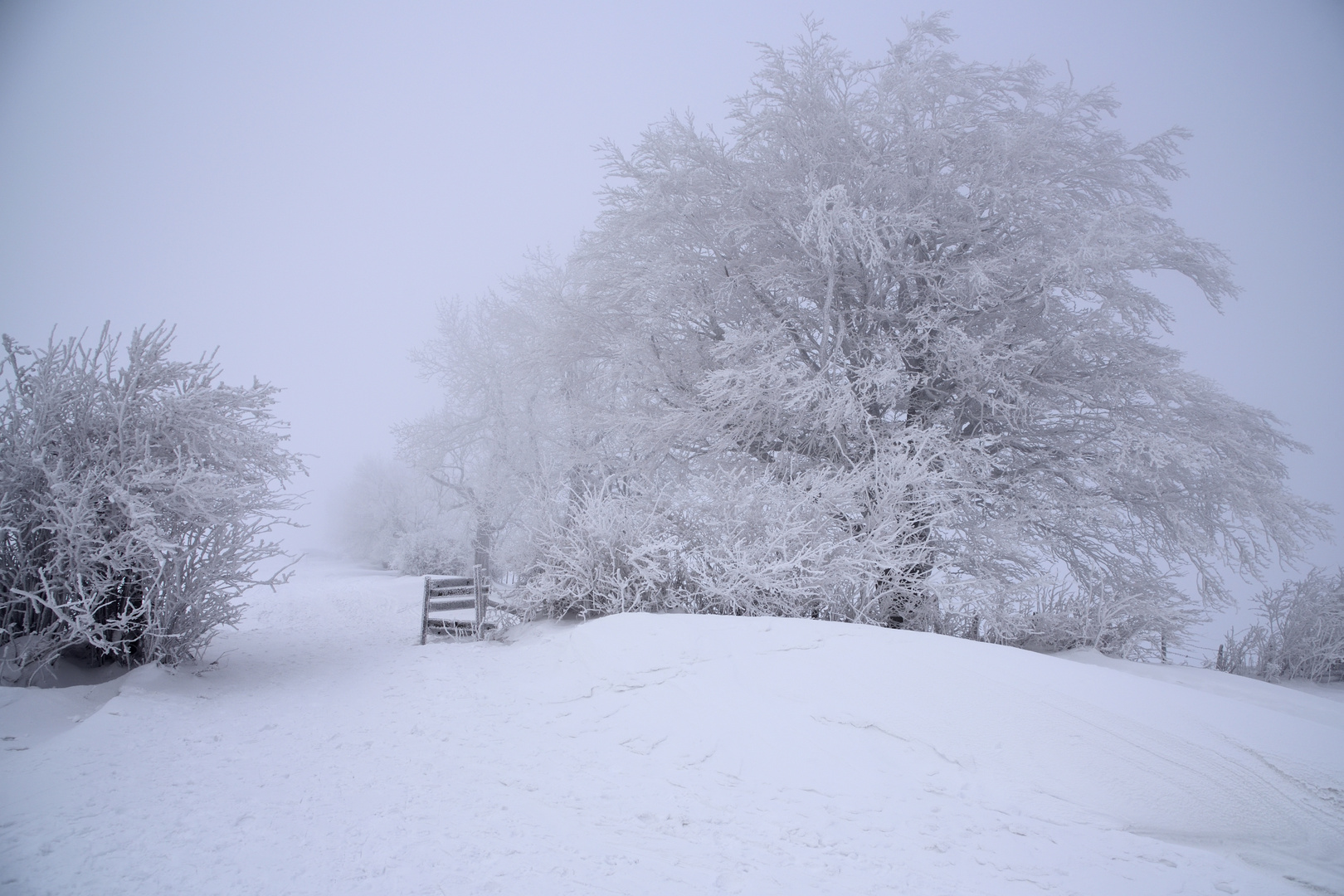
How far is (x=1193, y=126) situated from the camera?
28.5ft

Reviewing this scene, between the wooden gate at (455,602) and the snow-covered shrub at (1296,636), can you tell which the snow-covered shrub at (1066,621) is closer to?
the snow-covered shrub at (1296,636)

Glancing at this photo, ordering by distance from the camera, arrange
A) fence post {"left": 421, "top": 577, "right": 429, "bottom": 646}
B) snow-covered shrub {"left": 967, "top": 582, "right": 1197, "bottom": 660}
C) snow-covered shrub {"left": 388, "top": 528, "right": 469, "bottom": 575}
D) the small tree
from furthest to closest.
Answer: snow-covered shrub {"left": 388, "top": 528, "right": 469, "bottom": 575}
fence post {"left": 421, "top": 577, "right": 429, "bottom": 646}
snow-covered shrub {"left": 967, "top": 582, "right": 1197, "bottom": 660}
the small tree

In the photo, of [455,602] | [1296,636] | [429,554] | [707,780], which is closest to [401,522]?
[429,554]

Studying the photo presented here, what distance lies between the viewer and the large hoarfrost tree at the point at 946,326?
7.48 meters

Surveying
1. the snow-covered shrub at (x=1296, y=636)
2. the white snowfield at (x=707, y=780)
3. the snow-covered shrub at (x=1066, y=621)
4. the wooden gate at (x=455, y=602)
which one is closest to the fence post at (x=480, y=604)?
the wooden gate at (x=455, y=602)

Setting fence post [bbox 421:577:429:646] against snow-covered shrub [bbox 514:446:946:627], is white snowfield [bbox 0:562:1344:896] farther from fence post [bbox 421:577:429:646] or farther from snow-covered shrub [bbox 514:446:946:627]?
fence post [bbox 421:577:429:646]

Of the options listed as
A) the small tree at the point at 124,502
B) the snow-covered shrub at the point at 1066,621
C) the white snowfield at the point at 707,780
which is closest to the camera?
the white snowfield at the point at 707,780

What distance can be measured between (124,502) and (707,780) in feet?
16.6

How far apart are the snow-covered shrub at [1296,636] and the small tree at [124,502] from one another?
471 inches

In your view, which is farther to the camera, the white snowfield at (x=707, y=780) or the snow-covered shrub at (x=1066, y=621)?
the snow-covered shrub at (x=1066, y=621)

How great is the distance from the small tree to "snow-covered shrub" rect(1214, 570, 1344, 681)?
471 inches

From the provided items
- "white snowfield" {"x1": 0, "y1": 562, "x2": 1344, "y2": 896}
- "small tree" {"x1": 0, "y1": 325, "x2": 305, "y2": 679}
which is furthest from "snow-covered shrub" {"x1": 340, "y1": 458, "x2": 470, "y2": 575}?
"white snowfield" {"x1": 0, "y1": 562, "x2": 1344, "y2": 896}

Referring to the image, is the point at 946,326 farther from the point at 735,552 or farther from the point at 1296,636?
the point at 1296,636

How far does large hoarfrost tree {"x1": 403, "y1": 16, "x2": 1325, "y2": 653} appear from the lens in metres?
7.48
